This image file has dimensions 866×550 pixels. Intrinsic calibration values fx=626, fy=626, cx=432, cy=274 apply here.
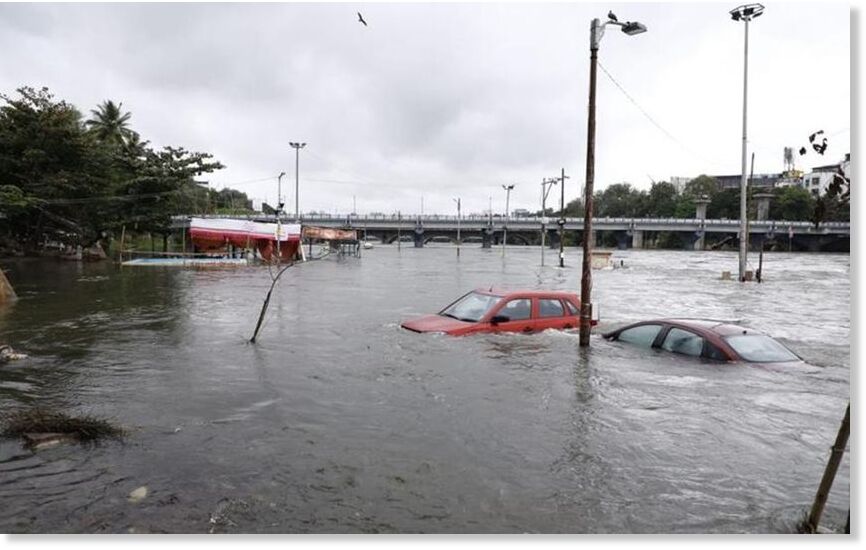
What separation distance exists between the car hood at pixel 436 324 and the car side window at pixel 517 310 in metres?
0.95

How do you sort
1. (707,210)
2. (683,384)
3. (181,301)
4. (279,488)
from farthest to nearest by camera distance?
(707,210), (181,301), (683,384), (279,488)

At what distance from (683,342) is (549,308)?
357 cm

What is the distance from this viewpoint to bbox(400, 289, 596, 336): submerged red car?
13445mm

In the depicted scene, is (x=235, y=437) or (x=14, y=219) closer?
(x=235, y=437)

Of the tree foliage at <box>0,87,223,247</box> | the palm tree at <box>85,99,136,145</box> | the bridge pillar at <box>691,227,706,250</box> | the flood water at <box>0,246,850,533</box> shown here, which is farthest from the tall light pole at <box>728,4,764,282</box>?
the bridge pillar at <box>691,227,706,250</box>

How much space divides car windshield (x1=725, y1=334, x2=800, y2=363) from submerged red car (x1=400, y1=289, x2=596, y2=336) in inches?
163

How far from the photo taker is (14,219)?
44.2 meters

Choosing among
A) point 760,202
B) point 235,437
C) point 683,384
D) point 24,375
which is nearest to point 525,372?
point 683,384

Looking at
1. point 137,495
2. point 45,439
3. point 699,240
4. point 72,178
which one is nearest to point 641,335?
point 137,495

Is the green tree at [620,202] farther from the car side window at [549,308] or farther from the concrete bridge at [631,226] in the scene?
the car side window at [549,308]

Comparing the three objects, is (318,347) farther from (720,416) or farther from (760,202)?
(760,202)

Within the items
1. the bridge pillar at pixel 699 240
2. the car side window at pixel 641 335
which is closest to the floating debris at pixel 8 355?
the car side window at pixel 641 335

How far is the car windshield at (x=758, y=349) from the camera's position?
10.8 meters

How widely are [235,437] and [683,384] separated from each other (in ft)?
22.1
